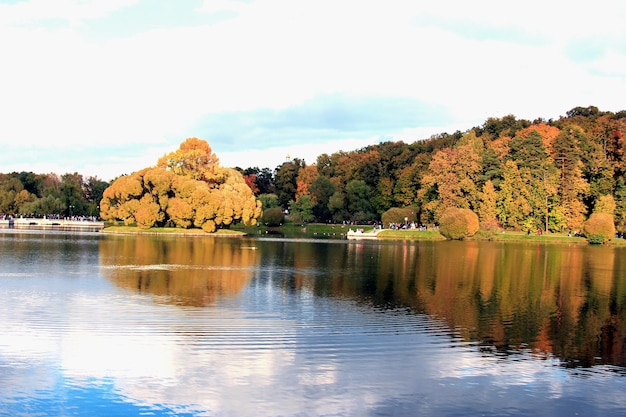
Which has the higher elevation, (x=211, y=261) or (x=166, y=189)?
(x=166, y=189)

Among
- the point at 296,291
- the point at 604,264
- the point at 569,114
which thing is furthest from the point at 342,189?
the point at 296,291

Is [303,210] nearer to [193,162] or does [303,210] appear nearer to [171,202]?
[193,162]

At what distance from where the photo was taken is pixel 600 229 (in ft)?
219

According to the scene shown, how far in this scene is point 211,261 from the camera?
34.7m

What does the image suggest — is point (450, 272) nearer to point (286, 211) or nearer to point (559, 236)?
point (559, 236)

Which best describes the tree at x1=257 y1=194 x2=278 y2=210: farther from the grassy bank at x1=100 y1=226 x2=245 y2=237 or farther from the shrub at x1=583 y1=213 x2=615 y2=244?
the shrub at x1=583 y1=213 x2=615 y2=244

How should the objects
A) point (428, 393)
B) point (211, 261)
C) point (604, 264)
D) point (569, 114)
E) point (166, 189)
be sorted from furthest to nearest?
point (569, 114) < point (166, 189) < point (604, 264) < point (211, 261) < point (428, 393)

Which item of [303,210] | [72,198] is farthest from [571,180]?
[72,198]

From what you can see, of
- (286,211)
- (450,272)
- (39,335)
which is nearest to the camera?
(39,335)

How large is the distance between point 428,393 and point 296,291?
12.2 m

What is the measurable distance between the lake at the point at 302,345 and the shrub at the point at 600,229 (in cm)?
4200

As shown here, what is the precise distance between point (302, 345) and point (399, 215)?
69.8 meters

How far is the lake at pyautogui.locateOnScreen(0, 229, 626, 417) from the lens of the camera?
1095 centimetres

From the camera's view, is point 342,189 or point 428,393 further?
point 342,189
